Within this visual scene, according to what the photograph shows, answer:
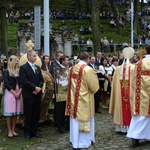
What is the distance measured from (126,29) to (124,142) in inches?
1490

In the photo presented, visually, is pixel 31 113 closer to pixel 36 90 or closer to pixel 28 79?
pixel 36 90

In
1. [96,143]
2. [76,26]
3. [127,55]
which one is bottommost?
[96,143]

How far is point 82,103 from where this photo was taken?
7805 millimetres

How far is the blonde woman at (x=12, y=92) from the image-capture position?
8828mm

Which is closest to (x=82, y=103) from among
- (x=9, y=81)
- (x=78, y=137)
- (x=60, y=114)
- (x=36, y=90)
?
(x=78, y=137)

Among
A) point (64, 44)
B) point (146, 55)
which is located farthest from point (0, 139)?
point (64, 44)

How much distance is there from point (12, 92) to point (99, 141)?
233 cm

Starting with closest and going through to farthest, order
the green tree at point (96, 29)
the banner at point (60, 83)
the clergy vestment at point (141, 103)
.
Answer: the clergy vestment at point (141, 103), the banner at point (60, 83), the green tree at point (96, 29)

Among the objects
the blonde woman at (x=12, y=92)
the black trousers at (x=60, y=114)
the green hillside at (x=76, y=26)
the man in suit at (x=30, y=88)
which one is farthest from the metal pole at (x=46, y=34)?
the green hillside at (x=76, y=26)

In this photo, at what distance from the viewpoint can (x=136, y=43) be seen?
34344mm

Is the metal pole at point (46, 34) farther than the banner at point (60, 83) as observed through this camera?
Yes

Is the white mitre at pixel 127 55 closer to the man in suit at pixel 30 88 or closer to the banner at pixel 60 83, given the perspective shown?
the banner at pixel 60 83

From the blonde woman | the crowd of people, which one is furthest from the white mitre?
the blonde woman

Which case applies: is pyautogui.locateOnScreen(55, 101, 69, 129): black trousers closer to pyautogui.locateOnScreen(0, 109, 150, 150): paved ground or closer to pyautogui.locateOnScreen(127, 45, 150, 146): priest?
pyautogui.locateOnScreen(0, 109, 150, 150): paved ground
